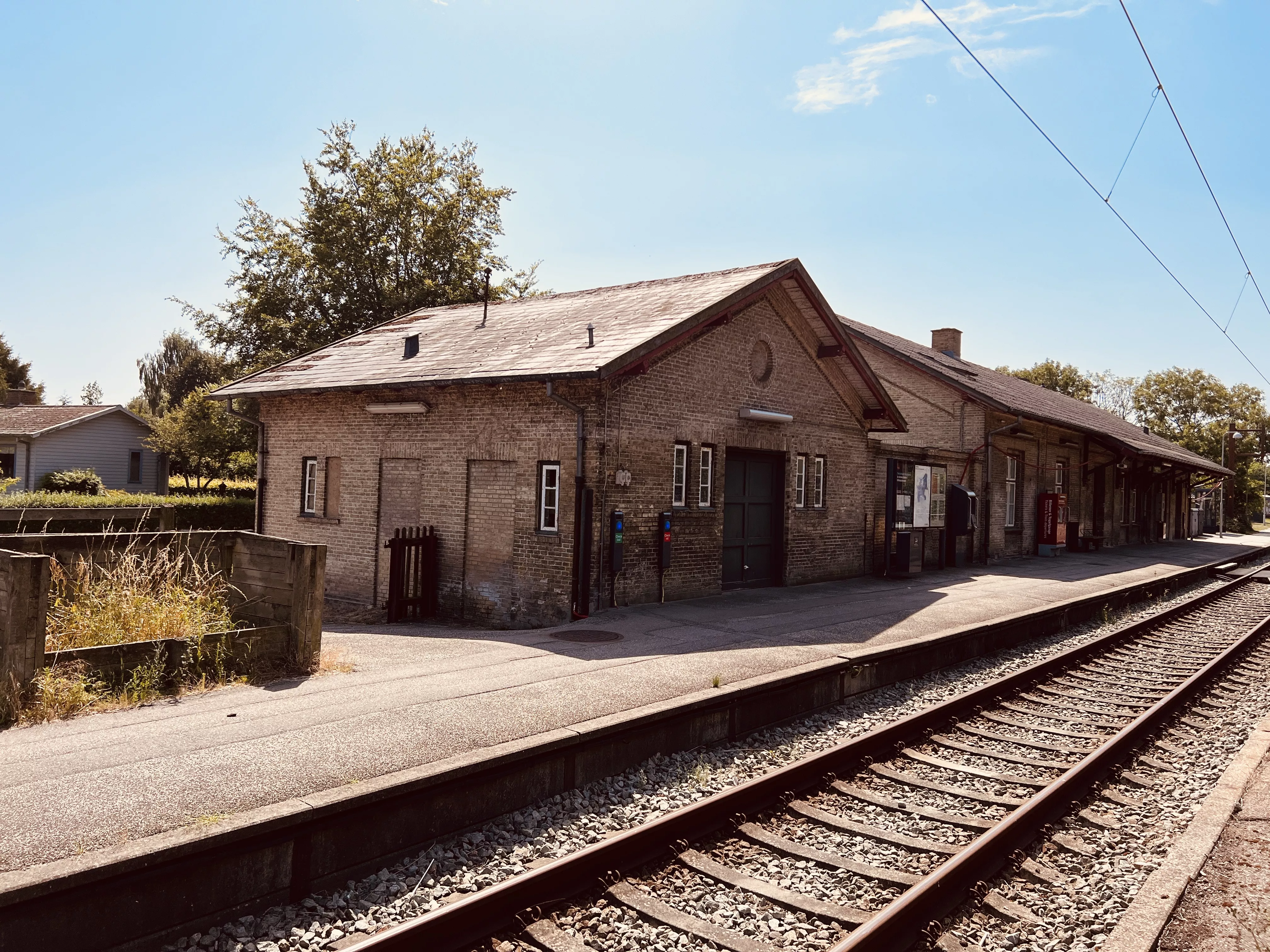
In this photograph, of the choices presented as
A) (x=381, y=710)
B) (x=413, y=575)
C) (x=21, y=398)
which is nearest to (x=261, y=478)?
(x=413, y=575)

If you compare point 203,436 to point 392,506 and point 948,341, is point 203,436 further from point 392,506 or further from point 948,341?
point 948,341

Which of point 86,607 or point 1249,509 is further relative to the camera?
point 1249,509

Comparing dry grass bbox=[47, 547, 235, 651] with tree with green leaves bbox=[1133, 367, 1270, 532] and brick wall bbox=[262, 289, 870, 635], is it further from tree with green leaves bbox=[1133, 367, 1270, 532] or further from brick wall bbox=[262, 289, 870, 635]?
tree with green leaves bbox=[1133, 367, 1270, 532]

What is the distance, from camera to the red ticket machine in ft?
82.8

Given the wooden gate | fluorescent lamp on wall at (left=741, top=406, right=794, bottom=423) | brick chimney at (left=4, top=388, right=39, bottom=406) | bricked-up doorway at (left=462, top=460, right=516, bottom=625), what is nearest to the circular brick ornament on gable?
fluorescent lamp on wall at (left=741, top=406, right=794, bottom=423)

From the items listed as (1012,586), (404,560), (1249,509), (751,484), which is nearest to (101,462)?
(404,560)

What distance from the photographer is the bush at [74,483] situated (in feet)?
100

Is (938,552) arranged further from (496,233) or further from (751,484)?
(496,233)

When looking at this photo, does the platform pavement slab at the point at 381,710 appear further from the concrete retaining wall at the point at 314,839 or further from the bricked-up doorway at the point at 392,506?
the bricked-up doorway at the point at 392,506

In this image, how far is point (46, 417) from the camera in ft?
117

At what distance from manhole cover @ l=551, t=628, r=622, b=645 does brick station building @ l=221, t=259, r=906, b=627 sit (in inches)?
44.3

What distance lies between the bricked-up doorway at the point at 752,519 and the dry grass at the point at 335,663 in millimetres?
7048

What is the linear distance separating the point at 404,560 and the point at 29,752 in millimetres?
8388

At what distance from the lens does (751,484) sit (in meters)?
15.1
